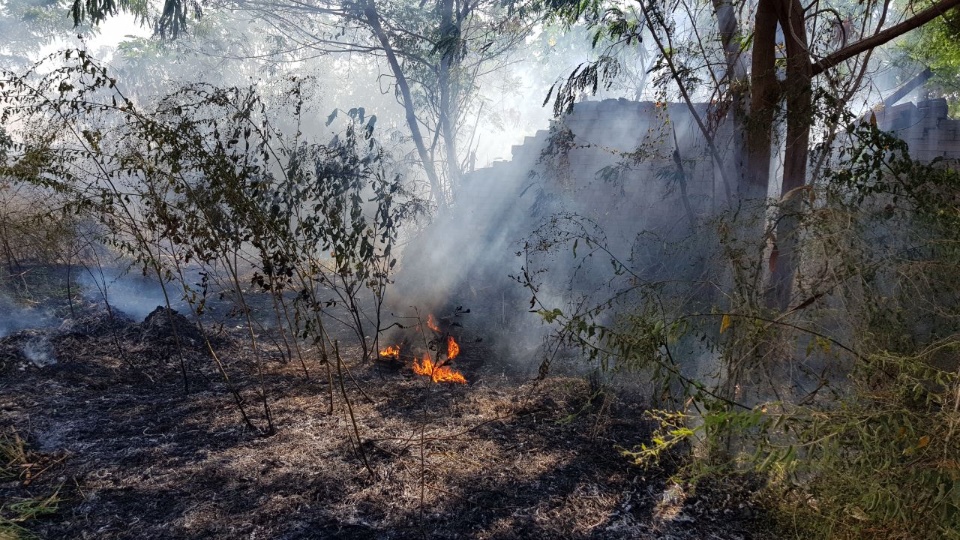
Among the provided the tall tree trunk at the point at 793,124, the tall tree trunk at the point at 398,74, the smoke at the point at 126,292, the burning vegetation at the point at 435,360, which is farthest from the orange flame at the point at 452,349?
the tall tree trunk at the point at 398,74

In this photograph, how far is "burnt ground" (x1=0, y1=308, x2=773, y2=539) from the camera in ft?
10.3

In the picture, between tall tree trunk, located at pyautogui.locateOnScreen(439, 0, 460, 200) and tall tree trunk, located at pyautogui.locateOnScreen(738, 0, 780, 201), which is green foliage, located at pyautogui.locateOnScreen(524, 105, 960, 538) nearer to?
tall tree trunk, located at pyautogui.locateOnScreen(738, 0, 780, 201)

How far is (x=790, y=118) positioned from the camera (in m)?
4.48

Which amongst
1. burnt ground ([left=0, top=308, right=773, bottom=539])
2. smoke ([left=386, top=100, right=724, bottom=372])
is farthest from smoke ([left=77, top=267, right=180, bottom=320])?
smoke ([left=386, top=100, right=724, bottom=372])

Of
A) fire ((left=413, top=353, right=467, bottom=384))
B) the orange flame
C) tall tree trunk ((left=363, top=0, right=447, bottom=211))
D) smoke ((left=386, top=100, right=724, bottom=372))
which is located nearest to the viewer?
fire ((left=413, top=353, right=467, bottom=384))

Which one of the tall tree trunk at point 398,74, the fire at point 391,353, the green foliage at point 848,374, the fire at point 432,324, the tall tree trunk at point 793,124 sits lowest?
the fire at point 391,353

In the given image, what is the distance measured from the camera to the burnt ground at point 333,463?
10.3 ft

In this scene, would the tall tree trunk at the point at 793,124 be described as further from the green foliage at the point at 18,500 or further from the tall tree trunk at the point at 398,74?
the tall tree trunk at the point at 398,74

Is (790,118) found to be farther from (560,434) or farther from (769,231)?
(560,434)

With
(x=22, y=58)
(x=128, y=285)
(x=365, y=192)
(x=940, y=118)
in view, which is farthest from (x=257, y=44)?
(x=940, y=118)

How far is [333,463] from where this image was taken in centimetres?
374

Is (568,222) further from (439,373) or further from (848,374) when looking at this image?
(848,374)

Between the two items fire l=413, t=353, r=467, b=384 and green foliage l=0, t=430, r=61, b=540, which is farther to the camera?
fire l=413, t=353, r=467, b=384

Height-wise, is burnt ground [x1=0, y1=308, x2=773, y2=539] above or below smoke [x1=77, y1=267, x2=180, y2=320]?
below
